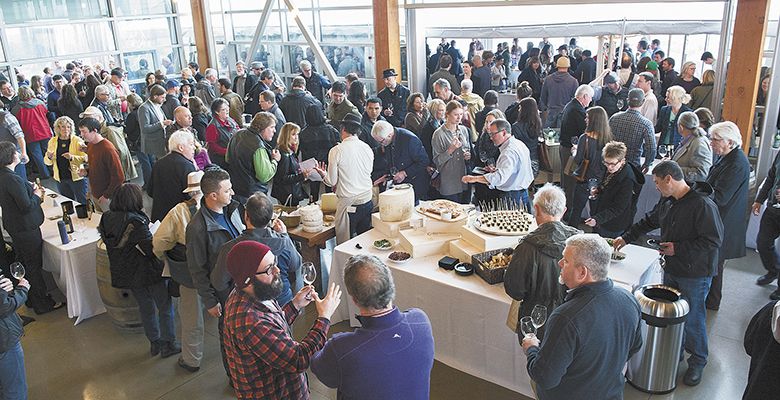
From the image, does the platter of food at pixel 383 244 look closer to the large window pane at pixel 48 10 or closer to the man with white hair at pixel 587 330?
the man with white hair at pixel 587 330

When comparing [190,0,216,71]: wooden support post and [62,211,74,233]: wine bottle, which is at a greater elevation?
[190,0,216,71]: wooden support post

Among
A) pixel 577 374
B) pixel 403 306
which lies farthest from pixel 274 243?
pixel 577 374

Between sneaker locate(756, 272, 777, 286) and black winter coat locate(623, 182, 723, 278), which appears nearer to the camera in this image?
black winter coat locate(623, 182, 723, 278)

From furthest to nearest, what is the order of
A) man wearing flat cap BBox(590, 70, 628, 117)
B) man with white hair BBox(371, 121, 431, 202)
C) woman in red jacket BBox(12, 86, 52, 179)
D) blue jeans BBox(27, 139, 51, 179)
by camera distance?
blue jeans BBox(27, 139, 51, 179)
woman in red jacket BBox(12, 86, 52, 179)
man wearing flat cap BBox(590, 70, 628, 117)
man with white hair BBox(371, 121, 431, 202)

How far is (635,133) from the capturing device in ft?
18.1

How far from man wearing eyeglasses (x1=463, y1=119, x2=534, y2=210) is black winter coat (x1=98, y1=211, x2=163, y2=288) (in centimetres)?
264

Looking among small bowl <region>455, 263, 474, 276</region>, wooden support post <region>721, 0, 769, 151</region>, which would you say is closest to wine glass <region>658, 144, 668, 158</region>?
wooden support post <region>721, 0, 769, 151</region>

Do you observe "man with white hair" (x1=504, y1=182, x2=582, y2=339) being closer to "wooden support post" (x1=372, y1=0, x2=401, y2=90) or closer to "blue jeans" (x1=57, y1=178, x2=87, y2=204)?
"blue jeans" (x1=57, y1=178, x2=87, y2=204)

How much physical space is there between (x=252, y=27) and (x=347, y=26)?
9.71 feet

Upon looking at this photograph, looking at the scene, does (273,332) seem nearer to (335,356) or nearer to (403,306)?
(335,356)

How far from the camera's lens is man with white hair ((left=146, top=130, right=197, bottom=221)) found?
4.41 m

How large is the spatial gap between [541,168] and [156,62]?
10.8 metres

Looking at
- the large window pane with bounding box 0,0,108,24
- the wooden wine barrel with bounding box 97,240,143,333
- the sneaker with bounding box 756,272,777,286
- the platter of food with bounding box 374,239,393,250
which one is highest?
the large window pane with bounding box 0,0,108,24

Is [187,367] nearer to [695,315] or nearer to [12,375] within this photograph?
[12,375]
